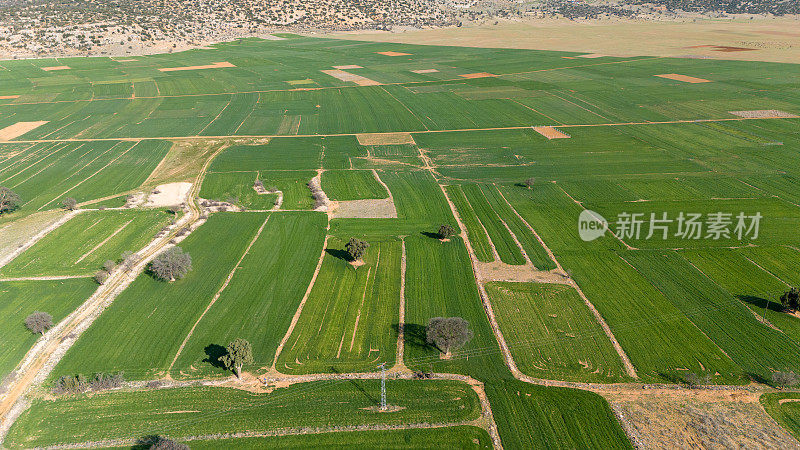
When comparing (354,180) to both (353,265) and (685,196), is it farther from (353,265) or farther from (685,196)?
(685,196)

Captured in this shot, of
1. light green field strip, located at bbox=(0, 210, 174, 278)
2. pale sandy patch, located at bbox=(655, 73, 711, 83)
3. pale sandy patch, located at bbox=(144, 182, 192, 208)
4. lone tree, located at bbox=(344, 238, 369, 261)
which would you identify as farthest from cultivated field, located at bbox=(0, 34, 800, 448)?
pale sandy patch, located at bbox=(655, 73, 711, 83)

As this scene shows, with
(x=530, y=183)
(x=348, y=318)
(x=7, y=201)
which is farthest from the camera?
(x=530, y=183)

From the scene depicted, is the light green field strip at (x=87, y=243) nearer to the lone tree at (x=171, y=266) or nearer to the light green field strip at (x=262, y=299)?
the lone tree at (x=171, y=266)

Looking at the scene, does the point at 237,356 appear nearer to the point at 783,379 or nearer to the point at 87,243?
the point at 87,243

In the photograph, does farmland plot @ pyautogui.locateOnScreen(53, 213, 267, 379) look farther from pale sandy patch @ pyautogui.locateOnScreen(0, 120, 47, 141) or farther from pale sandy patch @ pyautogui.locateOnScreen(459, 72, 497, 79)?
pale sandy patch @ pyautogui.locateOnScreen(459, 72, 497, 79)

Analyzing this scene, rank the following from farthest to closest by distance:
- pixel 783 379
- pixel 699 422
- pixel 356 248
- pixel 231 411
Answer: pixel 356 248 → pixel 783 379 → pixel 231 411 → pixel 699 422

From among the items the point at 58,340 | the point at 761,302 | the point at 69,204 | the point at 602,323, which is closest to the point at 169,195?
the point at 69,204
